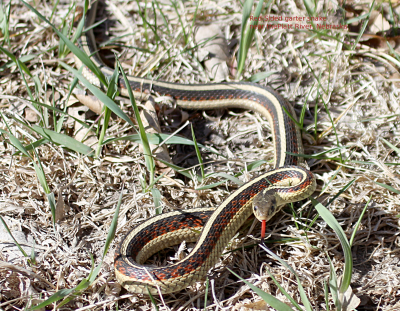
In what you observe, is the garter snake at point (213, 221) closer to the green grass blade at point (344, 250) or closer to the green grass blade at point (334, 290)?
the green grass blade at point (344, 250)

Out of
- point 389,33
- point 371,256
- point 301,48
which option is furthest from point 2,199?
point 389,33

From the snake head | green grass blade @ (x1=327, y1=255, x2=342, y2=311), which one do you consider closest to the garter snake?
the snake head

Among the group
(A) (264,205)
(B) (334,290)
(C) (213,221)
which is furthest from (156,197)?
(B) (334,290)

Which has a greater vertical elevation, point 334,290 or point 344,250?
point 344,250

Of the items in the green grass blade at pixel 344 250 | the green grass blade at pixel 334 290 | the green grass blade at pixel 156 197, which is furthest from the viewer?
the green grass blade at pixel 156 197

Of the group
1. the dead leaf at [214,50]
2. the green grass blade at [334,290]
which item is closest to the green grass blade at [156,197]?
the green grass blade at [334,290]

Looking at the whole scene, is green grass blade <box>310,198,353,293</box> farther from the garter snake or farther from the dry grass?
the garter snake

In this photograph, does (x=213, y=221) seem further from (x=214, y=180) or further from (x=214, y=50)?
(x=214, y=50)
